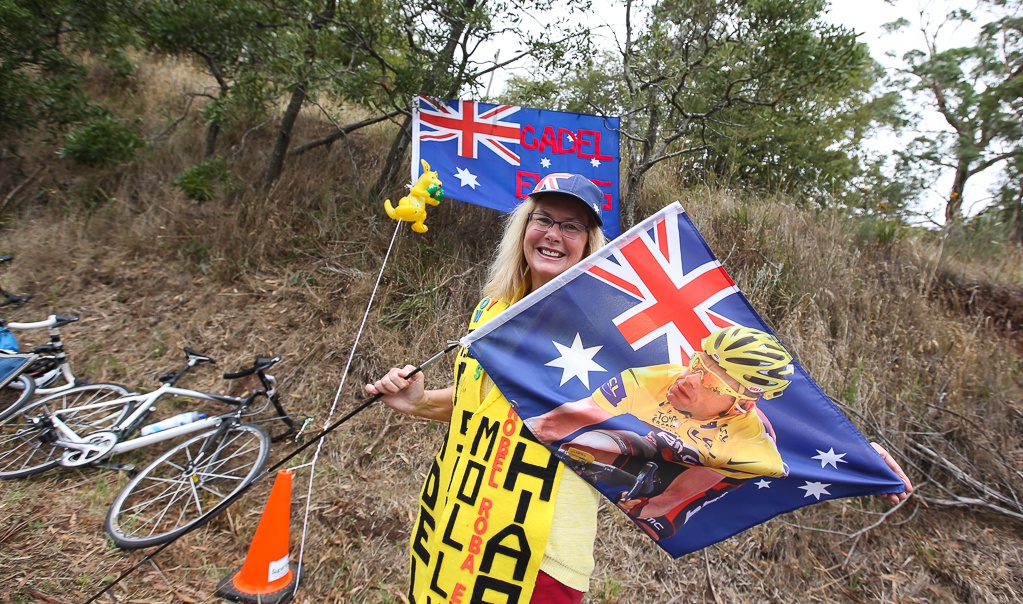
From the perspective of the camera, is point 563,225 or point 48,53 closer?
point 563,225

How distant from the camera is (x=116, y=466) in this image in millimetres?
4031

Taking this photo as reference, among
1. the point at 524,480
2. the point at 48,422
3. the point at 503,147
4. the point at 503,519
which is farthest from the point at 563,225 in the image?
the point at 48,422

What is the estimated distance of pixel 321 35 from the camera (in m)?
5.26

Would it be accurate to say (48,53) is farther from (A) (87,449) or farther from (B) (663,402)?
(B) (663,402)

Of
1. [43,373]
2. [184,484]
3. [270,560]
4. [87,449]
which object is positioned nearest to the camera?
[270,560]

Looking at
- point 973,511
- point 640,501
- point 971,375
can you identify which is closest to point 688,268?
point 640,501

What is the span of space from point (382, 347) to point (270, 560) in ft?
→ 7.08

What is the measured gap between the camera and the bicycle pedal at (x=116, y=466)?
4.01 meters

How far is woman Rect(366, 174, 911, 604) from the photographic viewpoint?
1.44 metres

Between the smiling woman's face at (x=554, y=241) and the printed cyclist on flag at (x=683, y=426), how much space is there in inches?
15.6

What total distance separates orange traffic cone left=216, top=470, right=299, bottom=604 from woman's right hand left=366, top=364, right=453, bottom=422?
170 centimetres

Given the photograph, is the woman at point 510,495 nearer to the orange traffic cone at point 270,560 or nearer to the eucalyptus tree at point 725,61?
the orange traffic cone at point 270,560

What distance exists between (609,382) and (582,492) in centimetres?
33

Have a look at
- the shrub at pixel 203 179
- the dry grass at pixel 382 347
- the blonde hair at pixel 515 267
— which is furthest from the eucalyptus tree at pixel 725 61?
the shrub at pixel 203 179
